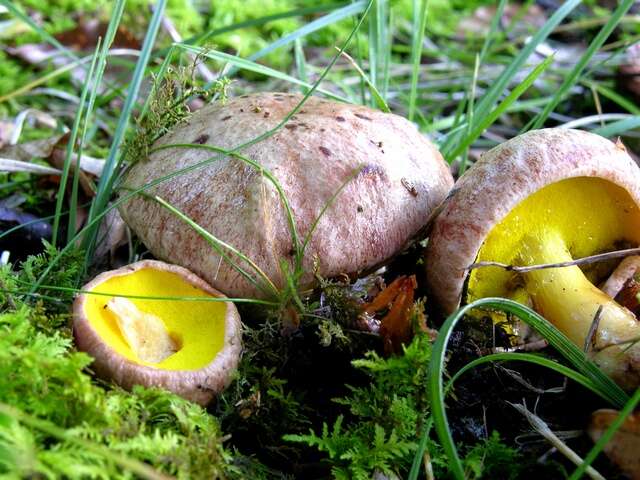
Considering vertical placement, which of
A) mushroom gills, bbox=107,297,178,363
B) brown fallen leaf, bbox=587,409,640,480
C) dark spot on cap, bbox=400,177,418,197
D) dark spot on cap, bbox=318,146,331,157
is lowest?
mushroom gills, bbox=107,297,178,363

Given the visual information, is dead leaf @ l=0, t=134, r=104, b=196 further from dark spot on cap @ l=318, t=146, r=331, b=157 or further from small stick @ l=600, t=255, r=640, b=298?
small stick @ l=600, t=255, r=640, b=298

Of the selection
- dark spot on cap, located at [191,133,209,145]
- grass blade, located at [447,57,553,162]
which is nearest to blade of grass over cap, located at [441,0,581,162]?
grass blade, located at [447,57,553,162]

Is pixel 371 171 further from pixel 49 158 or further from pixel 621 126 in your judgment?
pixel 49 158

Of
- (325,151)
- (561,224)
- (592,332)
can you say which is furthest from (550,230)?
(325,151)

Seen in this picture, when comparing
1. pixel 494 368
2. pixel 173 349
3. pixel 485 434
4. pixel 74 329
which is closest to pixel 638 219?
pixel 494 368

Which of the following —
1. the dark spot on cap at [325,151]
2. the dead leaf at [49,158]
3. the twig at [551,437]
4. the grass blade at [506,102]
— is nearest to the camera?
the twig at [551,437]

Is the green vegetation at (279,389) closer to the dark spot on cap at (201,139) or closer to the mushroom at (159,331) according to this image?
the mushroom at (159,331)

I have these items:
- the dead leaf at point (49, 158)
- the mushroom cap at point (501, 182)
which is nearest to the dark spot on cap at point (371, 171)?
the mushroom cap at point (501, 182)
